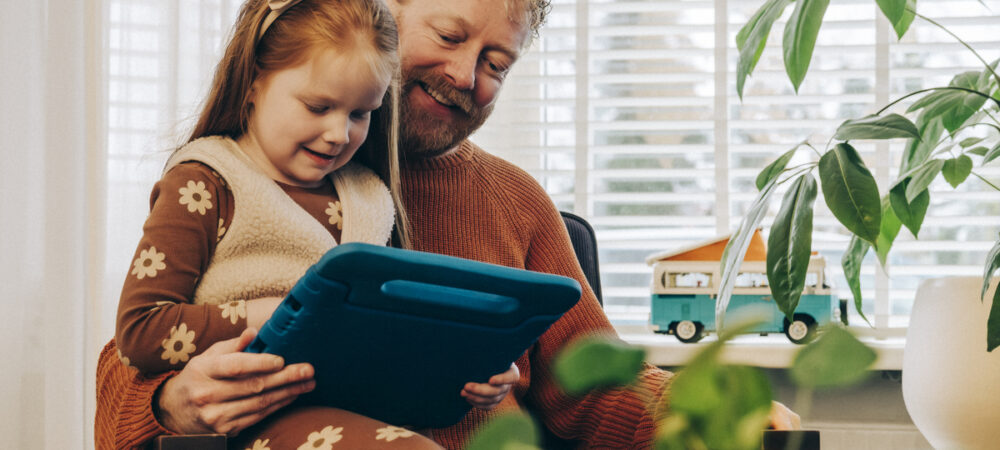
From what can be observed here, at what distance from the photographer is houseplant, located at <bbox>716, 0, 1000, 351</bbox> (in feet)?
3.57

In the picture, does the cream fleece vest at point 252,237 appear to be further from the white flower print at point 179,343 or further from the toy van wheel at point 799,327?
the toy van wheel at point 799,327

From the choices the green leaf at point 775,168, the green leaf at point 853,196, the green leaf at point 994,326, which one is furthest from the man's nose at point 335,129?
the green leaf at point 994,326

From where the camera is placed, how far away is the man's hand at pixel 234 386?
0.69m

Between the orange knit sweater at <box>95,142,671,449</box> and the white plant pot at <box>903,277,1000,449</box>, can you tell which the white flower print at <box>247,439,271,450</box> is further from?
the white plant pot at <box>903,277,1000,449</box>

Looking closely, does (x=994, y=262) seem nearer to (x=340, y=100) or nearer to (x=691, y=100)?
(x=340, y=100)

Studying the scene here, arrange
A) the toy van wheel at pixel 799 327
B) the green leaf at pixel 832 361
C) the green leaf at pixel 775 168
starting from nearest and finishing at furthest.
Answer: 1. the green leaf at pixel 832 361
2. the green leaf at pixel 775 168
3. the toy van wheel at pixel 799 327

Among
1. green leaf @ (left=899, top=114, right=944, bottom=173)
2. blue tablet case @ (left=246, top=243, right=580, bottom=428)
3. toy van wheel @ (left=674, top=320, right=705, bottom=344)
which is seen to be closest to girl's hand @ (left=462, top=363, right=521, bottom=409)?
blue tablet case @ (left=246, top=243, right=580, bottom=428)

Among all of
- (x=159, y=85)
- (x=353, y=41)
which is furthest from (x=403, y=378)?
(x=159, y=85)

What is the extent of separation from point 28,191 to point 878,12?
2.11 meters

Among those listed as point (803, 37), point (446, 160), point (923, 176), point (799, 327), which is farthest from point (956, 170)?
point (446, 160)

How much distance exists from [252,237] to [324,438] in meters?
0.24

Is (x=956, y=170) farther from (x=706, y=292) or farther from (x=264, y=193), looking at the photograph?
(x=264, y=193)

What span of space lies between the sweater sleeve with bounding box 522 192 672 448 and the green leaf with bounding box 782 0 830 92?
1.34 feet

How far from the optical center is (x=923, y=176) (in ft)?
4.56
